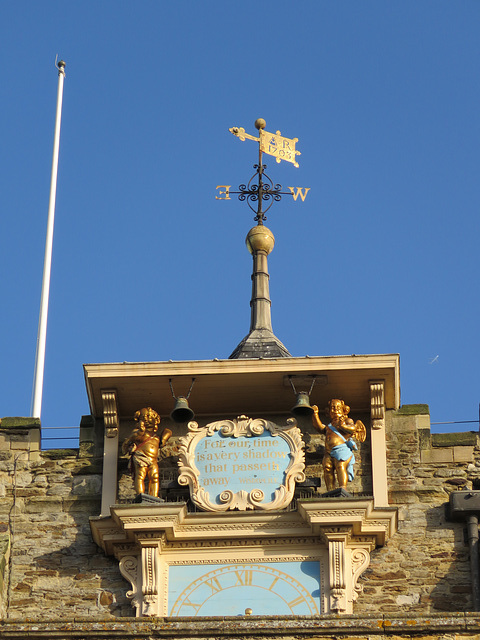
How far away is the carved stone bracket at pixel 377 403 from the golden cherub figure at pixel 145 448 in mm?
2535

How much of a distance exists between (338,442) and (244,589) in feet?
6.97

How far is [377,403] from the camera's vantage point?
20141 millimetres

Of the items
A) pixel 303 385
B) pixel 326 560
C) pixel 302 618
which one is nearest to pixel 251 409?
pixel 303 385

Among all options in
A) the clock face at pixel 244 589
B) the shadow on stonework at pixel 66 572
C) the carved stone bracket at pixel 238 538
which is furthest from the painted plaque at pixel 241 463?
the shadow on stonework at pixel 66 572

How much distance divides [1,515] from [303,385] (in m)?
4.05

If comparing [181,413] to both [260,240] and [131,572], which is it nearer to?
[131,572]

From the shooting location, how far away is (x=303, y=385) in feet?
66.1

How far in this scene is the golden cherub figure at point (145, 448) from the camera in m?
19.6

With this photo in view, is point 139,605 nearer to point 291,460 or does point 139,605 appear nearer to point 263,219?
point 291,460

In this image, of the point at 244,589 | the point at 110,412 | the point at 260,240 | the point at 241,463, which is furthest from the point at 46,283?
the point at 244,589

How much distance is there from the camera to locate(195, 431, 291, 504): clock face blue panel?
19.5 meters

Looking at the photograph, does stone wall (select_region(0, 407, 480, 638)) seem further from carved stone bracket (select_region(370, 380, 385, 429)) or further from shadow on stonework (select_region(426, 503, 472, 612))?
carved stone bracket (select_region(370, 380, 385, 429))

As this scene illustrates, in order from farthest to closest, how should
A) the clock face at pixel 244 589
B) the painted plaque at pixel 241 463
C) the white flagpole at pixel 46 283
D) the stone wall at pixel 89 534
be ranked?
the white flagpole at pixel 46 283
the painted plaque at pixel 241 463
the stone wall at pixel 89 534
the clock face at pixel 244 589

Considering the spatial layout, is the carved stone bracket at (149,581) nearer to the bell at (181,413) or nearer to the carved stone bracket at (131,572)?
the carved stone bracket at (131,572)
